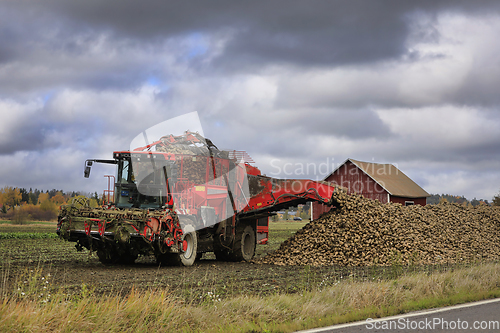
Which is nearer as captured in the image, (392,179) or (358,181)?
(358,181)

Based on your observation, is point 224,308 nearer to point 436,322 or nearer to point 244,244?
point 436,322

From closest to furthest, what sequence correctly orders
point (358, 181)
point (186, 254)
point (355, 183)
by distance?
point (186, 254)
point (358, 181)
point (355, 183)

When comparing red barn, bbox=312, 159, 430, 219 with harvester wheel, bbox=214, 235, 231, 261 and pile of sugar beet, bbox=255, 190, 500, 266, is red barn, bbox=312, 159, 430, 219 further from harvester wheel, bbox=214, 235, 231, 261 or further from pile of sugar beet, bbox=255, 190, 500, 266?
harvester wheel, bbox=214, 235, 231, 261

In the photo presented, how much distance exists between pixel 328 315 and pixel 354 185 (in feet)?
100

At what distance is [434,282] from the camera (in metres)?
10.6

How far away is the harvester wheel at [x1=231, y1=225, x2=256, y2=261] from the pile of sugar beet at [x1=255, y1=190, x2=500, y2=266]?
2.76 ft

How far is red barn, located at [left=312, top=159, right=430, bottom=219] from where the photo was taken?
118 ft

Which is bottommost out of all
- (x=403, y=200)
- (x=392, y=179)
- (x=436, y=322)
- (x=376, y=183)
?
(x=436, y=322)

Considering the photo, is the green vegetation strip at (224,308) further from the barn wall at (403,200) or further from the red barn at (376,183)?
the barn wall at (403,200)

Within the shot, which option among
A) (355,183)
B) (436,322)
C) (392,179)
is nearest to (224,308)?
(436,322)

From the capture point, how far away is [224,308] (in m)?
7.91

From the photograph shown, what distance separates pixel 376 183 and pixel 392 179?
11.2 ft

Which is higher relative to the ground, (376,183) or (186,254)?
(376,183)

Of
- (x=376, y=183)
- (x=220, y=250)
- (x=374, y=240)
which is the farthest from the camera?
(x=376, y=183)
